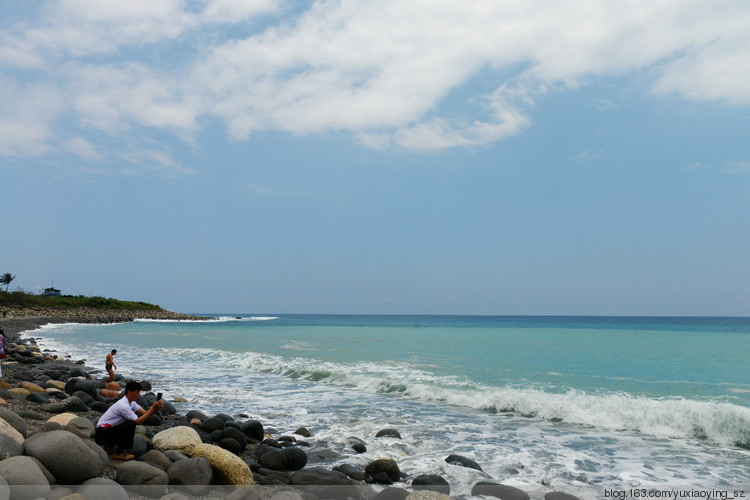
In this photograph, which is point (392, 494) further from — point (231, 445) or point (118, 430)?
point (118, 430)

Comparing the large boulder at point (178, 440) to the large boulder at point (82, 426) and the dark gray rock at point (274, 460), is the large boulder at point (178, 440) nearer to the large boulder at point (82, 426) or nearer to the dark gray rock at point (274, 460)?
the dark gray rock at point (274, 460)

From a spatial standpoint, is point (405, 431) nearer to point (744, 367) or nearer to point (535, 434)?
point (535, 434)

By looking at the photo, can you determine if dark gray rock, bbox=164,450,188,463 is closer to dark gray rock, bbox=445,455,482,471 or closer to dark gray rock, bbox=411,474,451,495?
dark gray rock, bbox=411,474,451,495

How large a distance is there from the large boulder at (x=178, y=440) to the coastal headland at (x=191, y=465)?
19mm

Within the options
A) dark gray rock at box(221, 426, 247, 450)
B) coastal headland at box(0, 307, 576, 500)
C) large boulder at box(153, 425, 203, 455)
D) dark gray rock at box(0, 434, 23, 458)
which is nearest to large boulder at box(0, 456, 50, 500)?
coastal headland at box(0, 307, 576, 500)

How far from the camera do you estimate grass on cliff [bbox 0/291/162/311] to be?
77.4 m

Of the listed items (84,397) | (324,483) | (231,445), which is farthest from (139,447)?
(84,397)

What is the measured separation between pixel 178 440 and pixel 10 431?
2.32 metres

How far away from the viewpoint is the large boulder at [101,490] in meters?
5.39

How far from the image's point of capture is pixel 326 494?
6.91m

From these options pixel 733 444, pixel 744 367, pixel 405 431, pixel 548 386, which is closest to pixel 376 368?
pixel 548 386

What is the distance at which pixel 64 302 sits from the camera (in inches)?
3573

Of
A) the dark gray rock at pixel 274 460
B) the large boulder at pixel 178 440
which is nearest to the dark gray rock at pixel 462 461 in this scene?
the dark gray rock at pixel 274 460

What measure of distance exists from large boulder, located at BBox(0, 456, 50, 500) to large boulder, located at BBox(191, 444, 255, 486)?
229 cm
